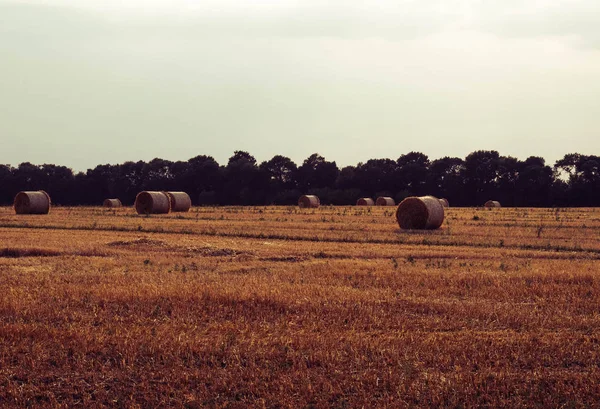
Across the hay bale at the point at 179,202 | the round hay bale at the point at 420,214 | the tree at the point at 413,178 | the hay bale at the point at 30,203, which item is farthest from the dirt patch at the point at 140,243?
the tree at the point at 413,178

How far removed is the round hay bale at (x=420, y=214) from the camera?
2873 centimetres

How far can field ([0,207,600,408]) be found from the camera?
6320mm

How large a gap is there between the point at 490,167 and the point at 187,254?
74132 millimetres

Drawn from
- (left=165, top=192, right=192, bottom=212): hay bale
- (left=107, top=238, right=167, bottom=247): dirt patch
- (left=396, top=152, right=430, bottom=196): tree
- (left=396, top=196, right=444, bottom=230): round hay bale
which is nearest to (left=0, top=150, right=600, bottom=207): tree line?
(left=396, top=152, right=430, bottom=196): tree

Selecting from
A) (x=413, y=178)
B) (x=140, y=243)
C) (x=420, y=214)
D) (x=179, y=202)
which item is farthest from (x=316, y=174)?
(x=140, y=243)

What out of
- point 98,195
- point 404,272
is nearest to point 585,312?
point 404,272

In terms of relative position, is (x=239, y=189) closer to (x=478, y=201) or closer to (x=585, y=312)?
(x=478, y=201)

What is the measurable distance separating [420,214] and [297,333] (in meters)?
21.3

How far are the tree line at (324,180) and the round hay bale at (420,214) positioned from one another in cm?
4932

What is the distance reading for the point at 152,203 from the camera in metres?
40.3

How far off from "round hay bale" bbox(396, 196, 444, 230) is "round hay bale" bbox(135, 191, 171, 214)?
55.6ft

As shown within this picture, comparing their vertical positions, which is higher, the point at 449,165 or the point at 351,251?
the point at 449,165

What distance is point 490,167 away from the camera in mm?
85688

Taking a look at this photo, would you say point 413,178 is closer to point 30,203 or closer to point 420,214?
point 30,203
